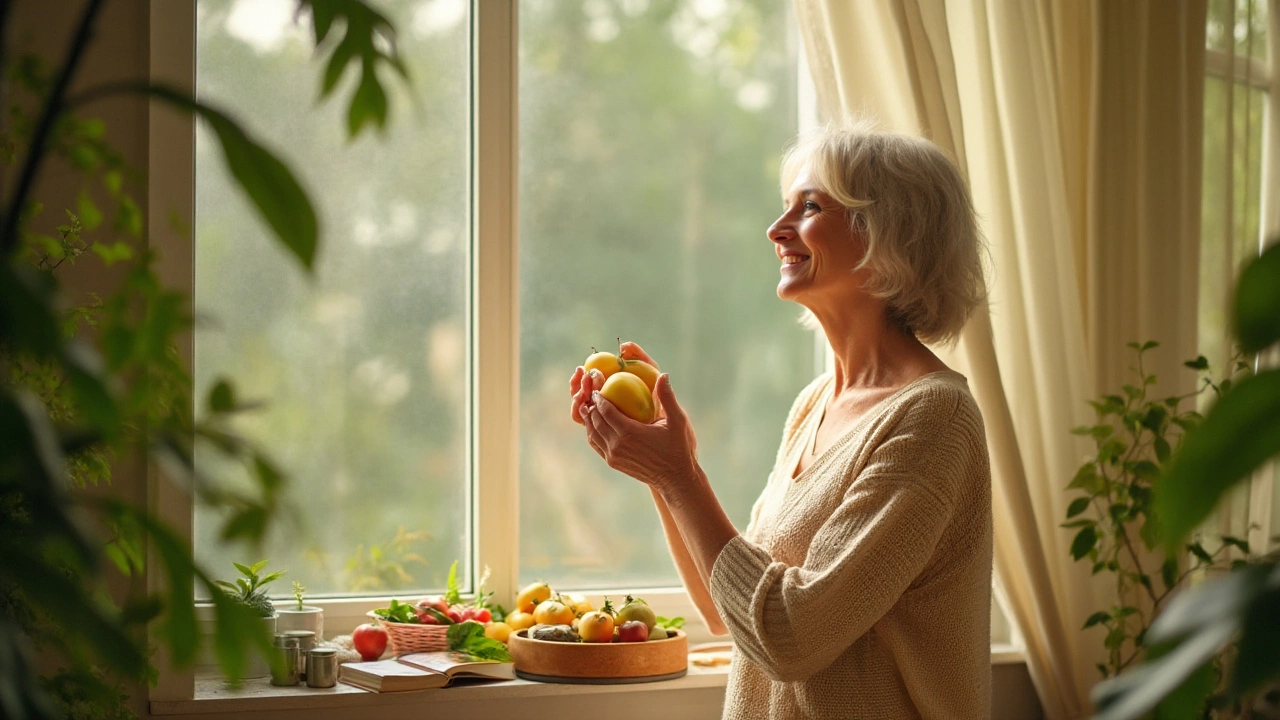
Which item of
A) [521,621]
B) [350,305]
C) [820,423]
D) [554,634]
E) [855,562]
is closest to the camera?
[855,562]

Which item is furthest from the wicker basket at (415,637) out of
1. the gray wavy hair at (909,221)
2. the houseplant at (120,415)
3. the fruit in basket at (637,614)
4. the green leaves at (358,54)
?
the green leaves at (358,54)

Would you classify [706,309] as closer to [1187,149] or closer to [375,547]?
[375,547]

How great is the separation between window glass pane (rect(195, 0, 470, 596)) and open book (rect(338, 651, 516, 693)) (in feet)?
0.94

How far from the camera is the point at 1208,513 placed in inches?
11.9

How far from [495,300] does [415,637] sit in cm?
74

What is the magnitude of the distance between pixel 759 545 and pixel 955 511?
34 cm

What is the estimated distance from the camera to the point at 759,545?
188 centimetres

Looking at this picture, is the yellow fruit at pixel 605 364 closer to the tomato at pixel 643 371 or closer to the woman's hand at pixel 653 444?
the tomato at pixel 643 371

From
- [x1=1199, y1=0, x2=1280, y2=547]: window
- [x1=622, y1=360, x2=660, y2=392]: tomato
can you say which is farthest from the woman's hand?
[x1=1199, y1=0, x2=1280, y2=547]: window

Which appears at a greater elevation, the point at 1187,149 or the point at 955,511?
the point at 1187,149

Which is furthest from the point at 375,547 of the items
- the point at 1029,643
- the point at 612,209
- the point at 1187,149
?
the point at 1187,149

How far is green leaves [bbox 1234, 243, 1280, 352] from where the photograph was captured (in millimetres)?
285

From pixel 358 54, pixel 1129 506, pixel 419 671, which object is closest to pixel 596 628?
pixel 419 671

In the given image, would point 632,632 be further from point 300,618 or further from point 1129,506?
point 1129,506
